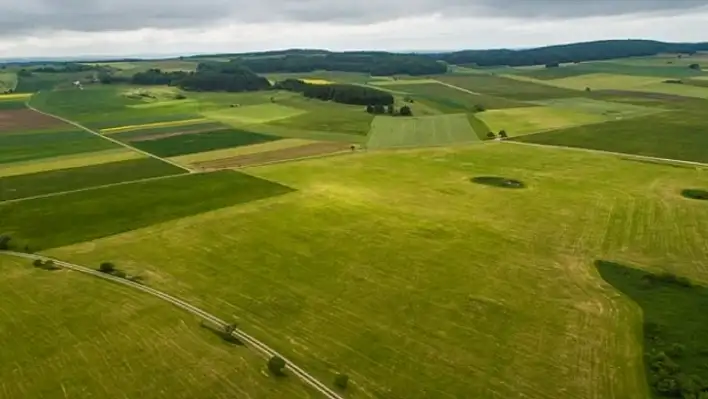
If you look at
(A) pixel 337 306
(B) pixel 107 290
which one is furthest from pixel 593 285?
(B) pixel 107 290

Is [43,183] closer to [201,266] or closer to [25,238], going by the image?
[25,238]

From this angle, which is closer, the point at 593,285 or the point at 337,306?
the point at 337,306

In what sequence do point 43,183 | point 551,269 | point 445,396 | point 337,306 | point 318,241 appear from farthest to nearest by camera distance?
1. point 43,183
2. point 318,241
3. point 551,269
4. point 337,306
5. point 445,396

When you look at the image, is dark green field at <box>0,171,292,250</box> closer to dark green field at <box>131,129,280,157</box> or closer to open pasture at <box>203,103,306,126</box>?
dark green field at <box>131,129,280,157</box>

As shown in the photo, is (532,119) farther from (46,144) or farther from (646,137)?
(46,144)

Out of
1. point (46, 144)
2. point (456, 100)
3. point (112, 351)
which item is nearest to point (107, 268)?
point (112, 351)

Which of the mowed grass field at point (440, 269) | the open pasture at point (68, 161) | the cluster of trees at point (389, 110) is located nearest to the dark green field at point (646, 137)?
the mowed grass field at point (440, 269)
